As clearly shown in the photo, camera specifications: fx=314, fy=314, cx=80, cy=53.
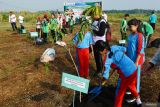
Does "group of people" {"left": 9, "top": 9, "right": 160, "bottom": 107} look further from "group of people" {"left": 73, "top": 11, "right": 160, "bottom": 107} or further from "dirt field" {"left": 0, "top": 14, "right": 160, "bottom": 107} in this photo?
"dirt field" {"left": 0, "top": 14, "right": 160, "bottom": 107}

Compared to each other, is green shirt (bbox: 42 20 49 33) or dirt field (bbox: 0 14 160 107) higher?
green shirt (bbox: 42 20 49 33)

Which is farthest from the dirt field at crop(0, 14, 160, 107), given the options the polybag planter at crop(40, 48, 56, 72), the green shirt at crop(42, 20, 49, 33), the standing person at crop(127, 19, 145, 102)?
the green shirt at crop(42, 20, 49, 33)

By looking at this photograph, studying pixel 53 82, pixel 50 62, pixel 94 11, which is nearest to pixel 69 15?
pixel 50 62

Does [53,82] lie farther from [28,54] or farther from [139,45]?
[28,54]

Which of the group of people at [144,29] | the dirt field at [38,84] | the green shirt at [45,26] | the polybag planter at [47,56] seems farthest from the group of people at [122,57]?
the green shirt at [45,26]

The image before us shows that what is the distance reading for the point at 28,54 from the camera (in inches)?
528

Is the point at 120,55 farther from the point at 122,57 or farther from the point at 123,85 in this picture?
the point at 123,85

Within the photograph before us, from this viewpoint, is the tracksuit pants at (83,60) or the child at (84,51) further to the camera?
the tracksuit pants at (83,60)

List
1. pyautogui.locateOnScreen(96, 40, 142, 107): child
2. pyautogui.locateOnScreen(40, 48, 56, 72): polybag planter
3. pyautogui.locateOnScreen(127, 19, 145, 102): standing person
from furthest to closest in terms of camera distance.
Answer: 1. pyautogui.locateOnScreen(40, 48, 56, 72): polybag planter
2. pyautogui.locateOnScreen(127, 19, 145, 102): standing person
3. pyautogui.locateOnScreen(96, 40, 142, 107): child

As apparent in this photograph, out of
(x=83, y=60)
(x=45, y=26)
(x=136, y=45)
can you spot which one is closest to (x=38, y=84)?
(x=83, y=60)

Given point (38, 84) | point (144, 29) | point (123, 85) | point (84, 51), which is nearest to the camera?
point (123, 85)

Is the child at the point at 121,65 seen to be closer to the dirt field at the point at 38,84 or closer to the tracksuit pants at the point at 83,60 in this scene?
the dirt field at the point at 38,84

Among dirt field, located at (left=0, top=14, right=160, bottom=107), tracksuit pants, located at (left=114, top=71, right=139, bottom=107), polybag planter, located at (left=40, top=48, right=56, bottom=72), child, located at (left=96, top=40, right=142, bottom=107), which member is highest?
child, located at (left=96, top=40, right=142, bottom=107)

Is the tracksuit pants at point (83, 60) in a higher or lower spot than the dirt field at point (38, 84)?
higher
